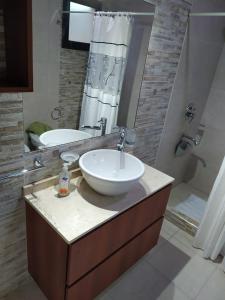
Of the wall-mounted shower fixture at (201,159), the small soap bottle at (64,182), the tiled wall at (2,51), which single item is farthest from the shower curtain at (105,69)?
the wall-mounted shower fixture at (201,159)

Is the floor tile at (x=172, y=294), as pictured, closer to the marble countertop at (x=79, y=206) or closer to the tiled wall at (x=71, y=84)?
the marble countertop at (x=79, y=206)

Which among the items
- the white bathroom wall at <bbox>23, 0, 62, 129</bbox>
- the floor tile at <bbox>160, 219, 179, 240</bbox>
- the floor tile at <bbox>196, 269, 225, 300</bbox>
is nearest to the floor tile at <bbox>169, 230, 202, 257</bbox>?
the floor tile at <bbox>160, 219, 179, 240</bbox>

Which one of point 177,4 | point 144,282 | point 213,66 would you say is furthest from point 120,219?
point 213,66

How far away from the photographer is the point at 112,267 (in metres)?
1.43

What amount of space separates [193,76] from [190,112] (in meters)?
0.38

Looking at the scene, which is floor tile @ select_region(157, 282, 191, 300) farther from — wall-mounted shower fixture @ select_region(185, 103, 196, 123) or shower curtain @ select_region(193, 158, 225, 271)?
wall-mounted shower fixture @ select_region(185, 103, 196, 123)

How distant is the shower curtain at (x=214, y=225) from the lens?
1793 millimetres

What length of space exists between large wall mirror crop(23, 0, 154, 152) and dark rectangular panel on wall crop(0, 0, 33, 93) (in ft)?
0.59

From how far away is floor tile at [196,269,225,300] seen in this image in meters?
1.67

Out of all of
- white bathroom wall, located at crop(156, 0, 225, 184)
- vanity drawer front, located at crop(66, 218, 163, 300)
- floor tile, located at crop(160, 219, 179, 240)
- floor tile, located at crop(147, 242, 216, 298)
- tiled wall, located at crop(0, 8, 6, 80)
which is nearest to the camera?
tiled wall, located at crop(0, 8, 6, 80)

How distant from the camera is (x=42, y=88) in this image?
1.22 m

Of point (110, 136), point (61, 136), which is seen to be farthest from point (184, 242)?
point (61, 136)

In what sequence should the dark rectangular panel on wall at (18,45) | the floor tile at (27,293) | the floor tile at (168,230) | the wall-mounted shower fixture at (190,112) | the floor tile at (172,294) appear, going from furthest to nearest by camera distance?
the wall-mounted shower fixture at (190,112) → the floor tile at (168,230) → the floor tile at (172,294) → the floor tile at (27,293) → the dark rectangular panel on wall at (18,45)

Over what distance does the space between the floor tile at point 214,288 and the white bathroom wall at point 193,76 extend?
105 cm
